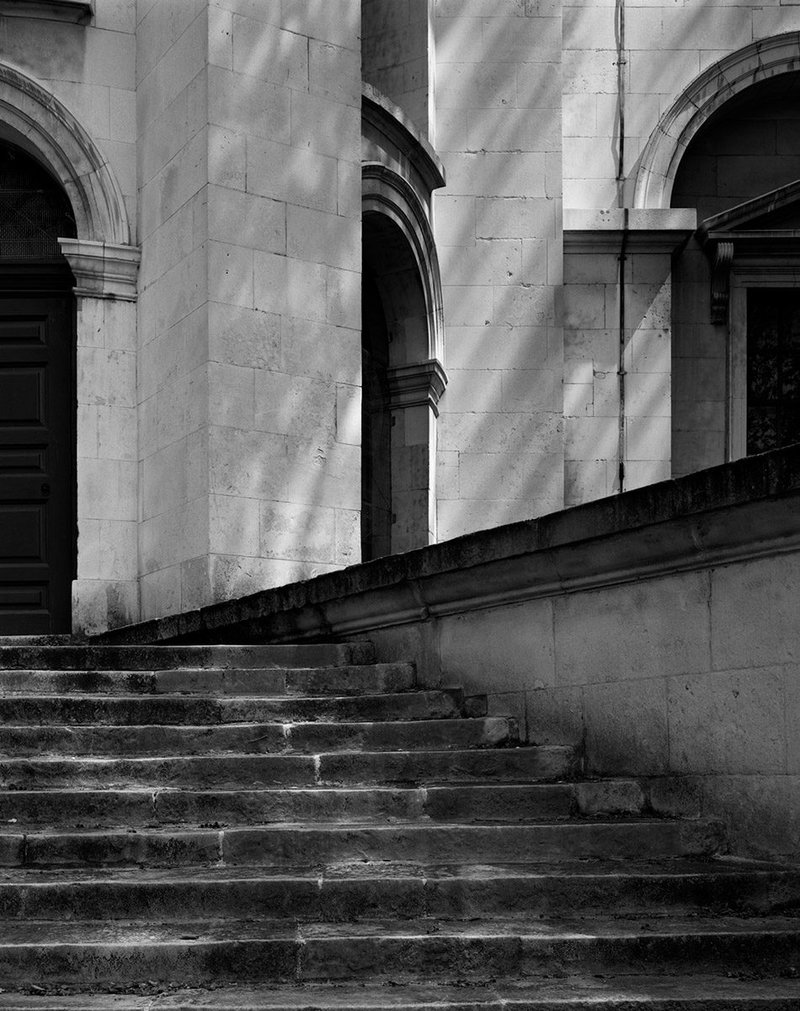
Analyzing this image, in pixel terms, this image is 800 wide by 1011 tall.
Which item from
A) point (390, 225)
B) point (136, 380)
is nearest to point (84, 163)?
point (136, 380)

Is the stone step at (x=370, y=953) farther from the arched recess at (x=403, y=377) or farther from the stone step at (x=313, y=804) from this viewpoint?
the arched recess at (x=403, y=377)

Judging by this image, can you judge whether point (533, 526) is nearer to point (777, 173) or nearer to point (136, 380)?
point (136, 380)

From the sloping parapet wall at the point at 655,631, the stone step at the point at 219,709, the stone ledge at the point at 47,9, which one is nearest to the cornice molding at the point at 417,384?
the stone ledge at the point at 47,9

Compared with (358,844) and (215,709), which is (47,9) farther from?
(358,844)

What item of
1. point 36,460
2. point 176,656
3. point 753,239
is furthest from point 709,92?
point 176,656

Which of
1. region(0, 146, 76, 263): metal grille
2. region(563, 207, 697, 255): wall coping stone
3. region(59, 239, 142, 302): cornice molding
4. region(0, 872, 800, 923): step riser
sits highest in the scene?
region(563, 207, 697, 255): wall coping stone

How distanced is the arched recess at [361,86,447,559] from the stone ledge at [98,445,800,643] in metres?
4.62

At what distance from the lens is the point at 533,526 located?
6.05 m

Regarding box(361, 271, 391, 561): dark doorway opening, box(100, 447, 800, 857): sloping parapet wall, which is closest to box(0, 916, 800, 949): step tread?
box(100, 447, 800, 857): sloping parapet wall

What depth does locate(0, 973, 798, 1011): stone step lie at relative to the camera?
3.99m

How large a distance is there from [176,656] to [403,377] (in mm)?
6150

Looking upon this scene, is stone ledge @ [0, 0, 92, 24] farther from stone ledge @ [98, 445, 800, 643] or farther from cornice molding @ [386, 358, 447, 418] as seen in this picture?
stone ledge @ [98, 445, 800, 643]

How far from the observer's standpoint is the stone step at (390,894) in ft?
15.3

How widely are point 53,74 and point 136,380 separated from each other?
7.31ft
